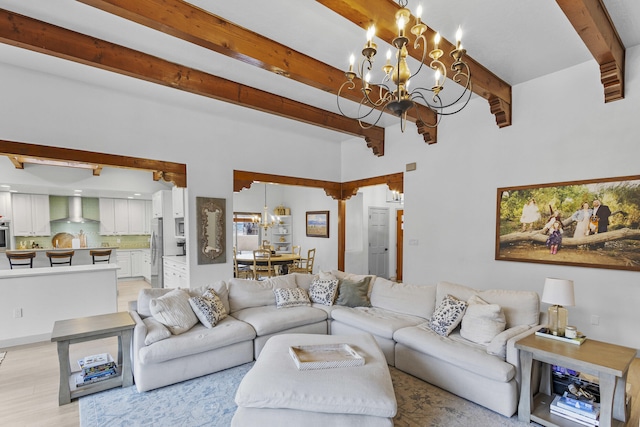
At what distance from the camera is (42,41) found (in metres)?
2.83

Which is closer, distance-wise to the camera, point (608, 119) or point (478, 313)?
point (478, 313)

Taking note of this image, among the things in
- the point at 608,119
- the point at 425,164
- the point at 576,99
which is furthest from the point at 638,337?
the point at 425,164

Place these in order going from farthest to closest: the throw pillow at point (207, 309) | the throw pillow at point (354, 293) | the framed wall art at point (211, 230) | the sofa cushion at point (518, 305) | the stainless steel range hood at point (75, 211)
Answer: the stainless steel range hood at point (75, 211) → the framed wall art at point (211, 230) → the throw pillow at point (354, 293) → the throw pillow at point (207, 309) → the sofa cushion at point (518, 305)

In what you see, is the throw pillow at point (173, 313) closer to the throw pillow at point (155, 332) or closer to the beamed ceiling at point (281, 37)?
the throw pillow at point (155, 332)

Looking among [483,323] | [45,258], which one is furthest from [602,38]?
[45,258]

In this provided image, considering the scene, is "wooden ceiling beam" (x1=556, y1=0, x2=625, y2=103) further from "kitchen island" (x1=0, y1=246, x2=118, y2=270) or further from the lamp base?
"kitchen island" (x1=0, y1=246, x2=118, y2=270)

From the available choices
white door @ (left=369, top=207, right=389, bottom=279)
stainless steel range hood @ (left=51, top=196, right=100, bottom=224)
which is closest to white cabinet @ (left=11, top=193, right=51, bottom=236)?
stainless steel range hood @ (left=51, top=196, right=100, bottom=224)

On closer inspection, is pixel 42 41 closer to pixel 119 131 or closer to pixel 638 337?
pixel 119 131

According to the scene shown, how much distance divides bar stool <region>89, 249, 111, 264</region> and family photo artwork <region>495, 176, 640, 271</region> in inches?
289

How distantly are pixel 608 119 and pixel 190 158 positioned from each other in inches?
214

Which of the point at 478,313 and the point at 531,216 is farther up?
the point at 531,216

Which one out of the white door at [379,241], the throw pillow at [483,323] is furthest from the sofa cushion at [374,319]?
the white door at [379,241]

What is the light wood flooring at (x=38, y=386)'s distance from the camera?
93.7 inches

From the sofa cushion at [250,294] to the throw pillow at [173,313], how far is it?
2.12ft
